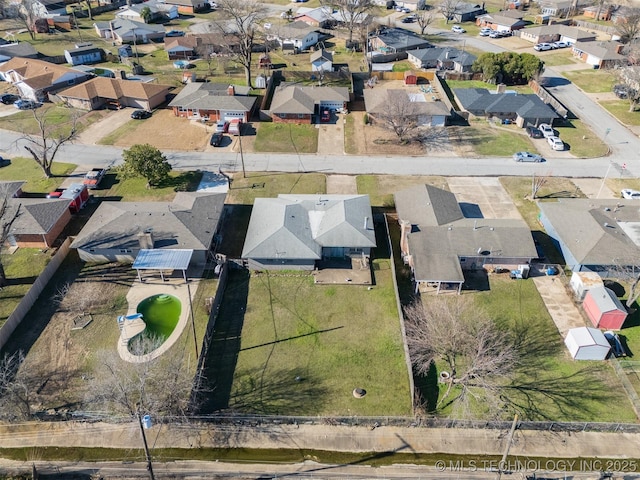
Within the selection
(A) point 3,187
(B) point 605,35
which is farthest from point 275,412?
(B) point 605,35

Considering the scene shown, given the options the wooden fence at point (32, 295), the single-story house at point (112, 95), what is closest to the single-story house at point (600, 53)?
the single-story house at point (112, 95)

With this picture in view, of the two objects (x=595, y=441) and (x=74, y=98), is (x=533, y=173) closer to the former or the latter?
(x=595, y=441)

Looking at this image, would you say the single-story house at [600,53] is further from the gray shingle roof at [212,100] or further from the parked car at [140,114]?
the parked car at [140,114]

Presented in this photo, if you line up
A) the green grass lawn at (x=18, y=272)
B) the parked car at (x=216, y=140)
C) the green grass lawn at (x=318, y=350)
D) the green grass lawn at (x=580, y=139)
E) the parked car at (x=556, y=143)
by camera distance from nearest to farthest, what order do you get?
the green grass lawn at (x=318, y=350) → the green grass lawn at (x=18, y=272) → the green grass lawn at (x=580, y=139) → the parked car at (x=556, y=143) → the parked car at (x=216, y=140)

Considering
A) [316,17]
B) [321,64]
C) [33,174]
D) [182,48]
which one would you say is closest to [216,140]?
[33,174]

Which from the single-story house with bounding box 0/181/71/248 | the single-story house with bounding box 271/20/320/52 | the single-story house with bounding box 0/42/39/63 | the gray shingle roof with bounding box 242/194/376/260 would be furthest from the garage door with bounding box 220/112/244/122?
the single-story house with bounding box 0/42/39/63

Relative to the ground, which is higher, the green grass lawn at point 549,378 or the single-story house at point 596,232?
the single-story house at point 596,232

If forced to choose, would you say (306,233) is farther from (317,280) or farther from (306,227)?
(317,280)
